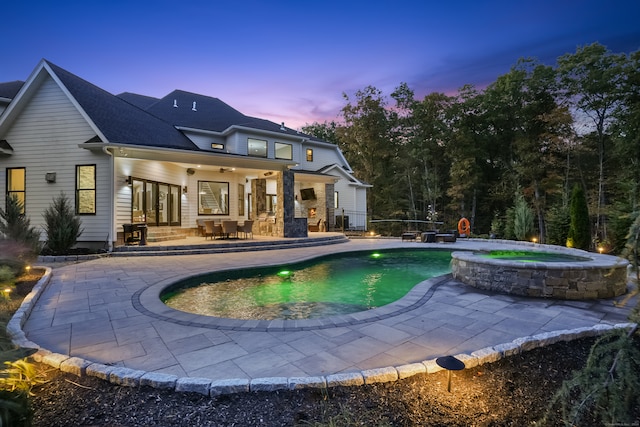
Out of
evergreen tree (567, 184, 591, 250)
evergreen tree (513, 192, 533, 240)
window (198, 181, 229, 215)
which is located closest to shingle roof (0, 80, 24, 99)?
window (198, 181, 229, 215)

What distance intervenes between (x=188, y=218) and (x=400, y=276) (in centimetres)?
1045

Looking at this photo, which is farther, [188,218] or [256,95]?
[256,95]

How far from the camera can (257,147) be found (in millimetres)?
16703

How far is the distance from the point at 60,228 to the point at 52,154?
329cm

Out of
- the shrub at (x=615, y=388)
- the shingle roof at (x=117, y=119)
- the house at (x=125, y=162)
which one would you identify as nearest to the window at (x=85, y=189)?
the house at (x=125, y=162)

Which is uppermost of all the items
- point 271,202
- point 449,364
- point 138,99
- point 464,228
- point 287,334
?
point 138,99

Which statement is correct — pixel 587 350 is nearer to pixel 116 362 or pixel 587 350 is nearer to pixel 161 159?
pixel 116 362

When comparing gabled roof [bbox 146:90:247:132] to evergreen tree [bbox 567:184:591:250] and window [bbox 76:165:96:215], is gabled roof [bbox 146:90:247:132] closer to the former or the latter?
window [bbox 76:165:96:215]

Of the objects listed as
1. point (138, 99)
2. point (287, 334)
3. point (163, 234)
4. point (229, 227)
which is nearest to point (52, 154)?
point (163, 234)

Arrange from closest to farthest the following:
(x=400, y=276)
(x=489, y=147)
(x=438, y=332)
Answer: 1. (x=438, y=332)
2. (x=400, y=276)
3. (x=489, y=147)

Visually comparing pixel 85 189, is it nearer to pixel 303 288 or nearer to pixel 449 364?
pixel 303 288

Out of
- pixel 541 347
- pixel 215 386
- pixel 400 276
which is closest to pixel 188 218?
pixel 400 276

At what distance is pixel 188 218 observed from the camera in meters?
14.1

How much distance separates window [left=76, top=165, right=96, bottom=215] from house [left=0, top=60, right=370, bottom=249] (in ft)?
0.11
